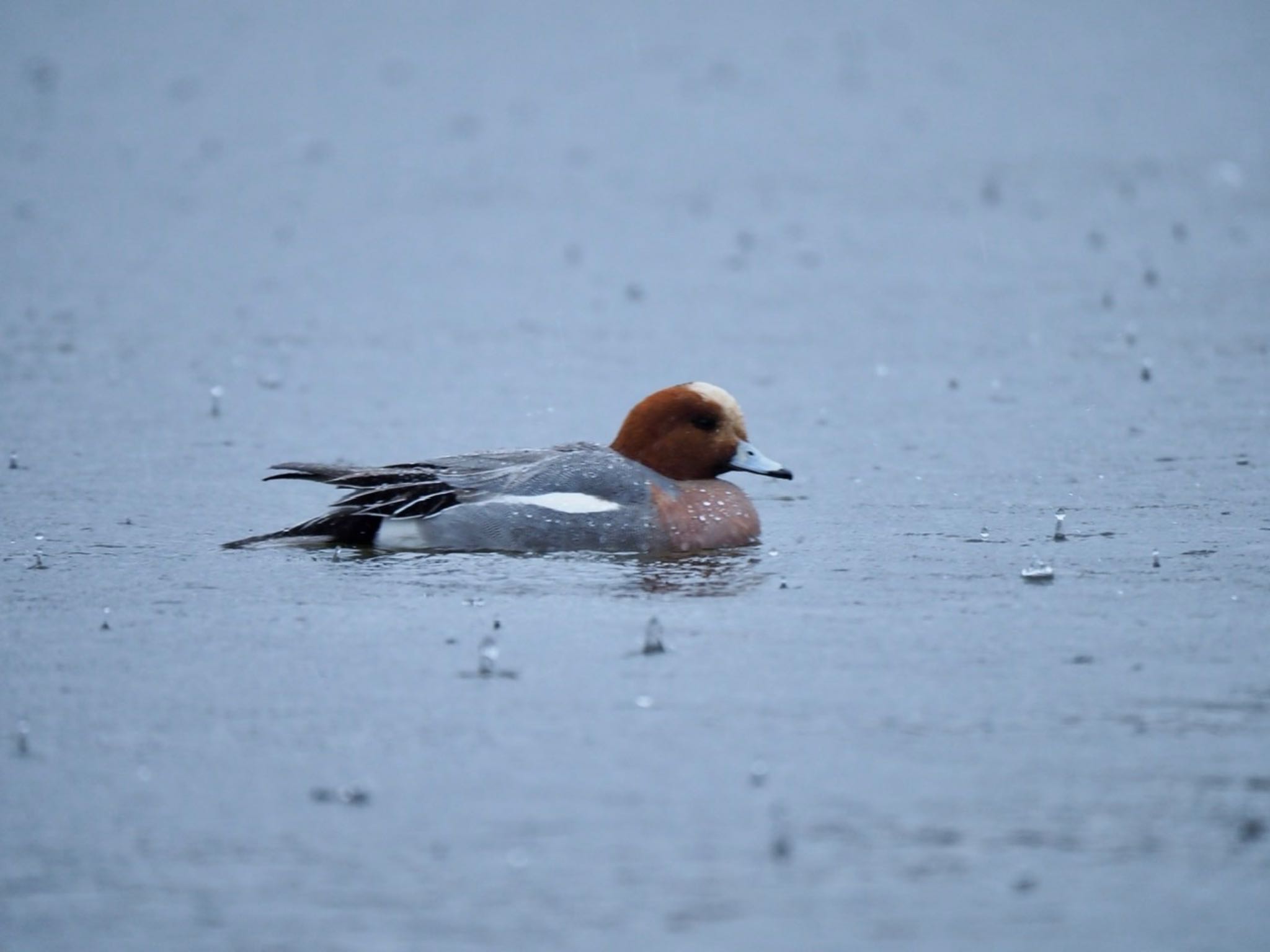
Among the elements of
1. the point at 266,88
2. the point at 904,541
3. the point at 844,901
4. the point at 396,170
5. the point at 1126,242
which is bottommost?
the point at 844,901

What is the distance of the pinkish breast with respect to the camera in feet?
29.2

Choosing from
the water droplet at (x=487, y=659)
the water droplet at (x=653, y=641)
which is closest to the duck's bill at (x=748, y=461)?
the water droplet at (x=653, y=641)

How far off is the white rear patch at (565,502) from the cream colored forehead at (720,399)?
748 millimetres

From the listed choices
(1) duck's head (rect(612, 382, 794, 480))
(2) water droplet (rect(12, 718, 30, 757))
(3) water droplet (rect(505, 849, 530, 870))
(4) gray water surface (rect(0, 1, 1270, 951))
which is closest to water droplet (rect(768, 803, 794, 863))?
(4) gray water surface (rect(0, 1, 1270, 951))

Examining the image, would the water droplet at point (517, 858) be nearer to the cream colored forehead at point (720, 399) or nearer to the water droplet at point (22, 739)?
the water droplet at point (22, 739)

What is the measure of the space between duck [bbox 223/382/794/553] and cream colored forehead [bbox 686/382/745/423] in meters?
0.01

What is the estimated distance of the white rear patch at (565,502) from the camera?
8836 millimetres

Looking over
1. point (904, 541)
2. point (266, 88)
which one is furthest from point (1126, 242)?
point (266, 88)

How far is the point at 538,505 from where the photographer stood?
8.84m

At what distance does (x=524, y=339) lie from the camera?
1378 centimetres

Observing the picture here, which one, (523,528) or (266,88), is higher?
(266,88)

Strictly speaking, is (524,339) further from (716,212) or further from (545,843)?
(545,843)

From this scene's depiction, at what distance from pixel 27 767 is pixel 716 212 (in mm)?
12707

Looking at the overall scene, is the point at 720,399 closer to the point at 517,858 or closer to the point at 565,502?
the point at 565,502
